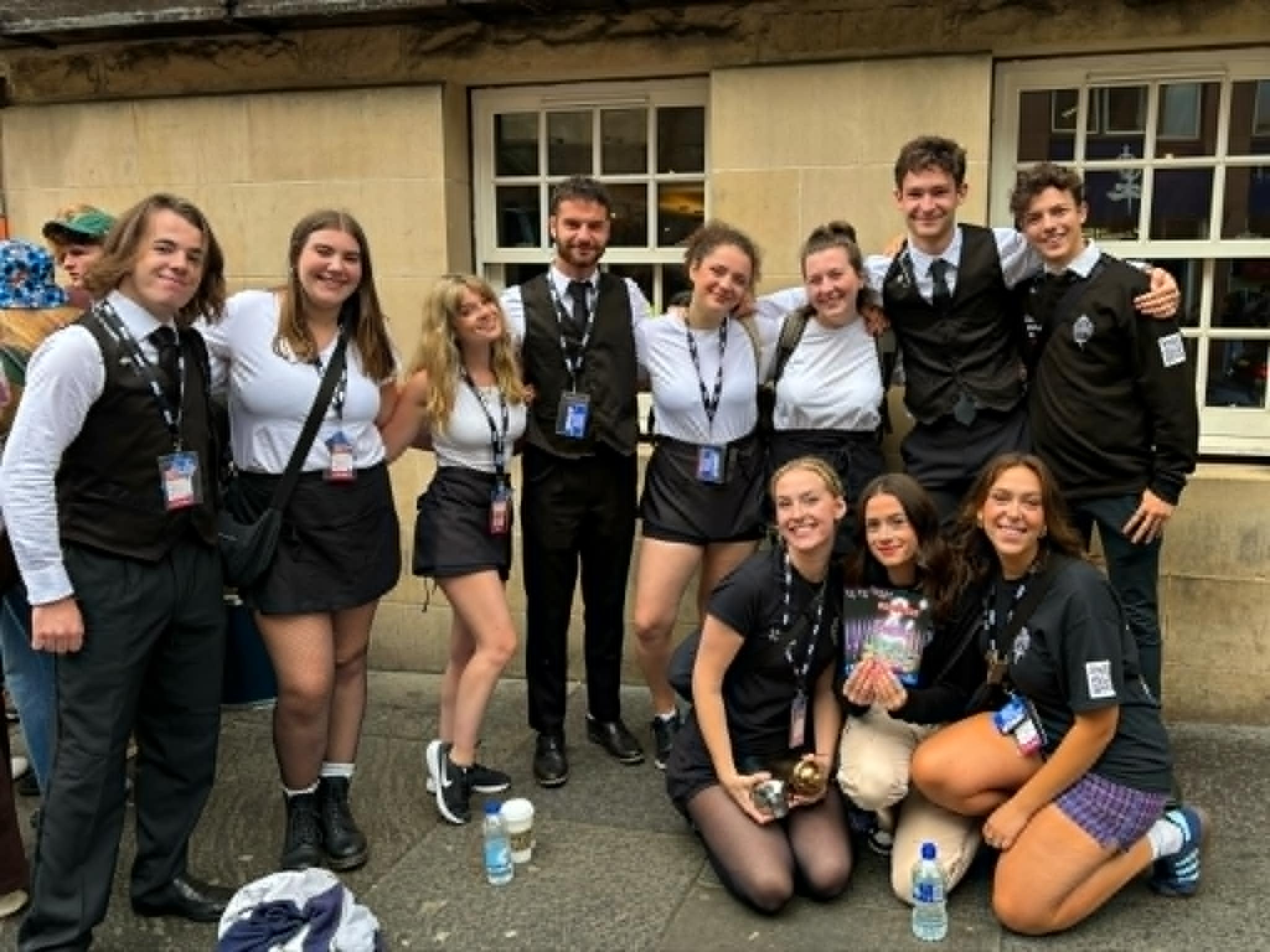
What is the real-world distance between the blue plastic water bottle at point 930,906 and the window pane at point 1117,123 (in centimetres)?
303

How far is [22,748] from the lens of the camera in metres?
4.91

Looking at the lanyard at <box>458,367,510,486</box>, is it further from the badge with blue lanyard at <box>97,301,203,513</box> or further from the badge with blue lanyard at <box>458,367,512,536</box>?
the badge with blue lanyard at <box>97,301,203,513</box>

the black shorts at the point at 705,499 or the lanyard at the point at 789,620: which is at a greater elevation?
the black shorts at the point at 705,499

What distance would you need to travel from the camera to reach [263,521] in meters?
3.43

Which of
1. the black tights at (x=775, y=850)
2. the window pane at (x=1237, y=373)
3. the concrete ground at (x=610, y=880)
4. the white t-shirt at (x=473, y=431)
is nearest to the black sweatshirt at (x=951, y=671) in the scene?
the black tights at (x=775, y=850)

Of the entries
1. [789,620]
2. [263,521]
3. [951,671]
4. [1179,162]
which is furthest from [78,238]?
[1179,162]

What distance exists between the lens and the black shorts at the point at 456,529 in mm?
3979

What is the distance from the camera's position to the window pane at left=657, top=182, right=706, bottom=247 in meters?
5.37

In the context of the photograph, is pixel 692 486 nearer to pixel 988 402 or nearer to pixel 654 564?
pixel 654 564

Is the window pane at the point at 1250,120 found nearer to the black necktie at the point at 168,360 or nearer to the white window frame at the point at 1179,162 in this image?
the white window frame at the point at 1179,162

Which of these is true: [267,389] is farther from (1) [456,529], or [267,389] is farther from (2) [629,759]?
(2) [629,759]

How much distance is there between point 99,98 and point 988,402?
4379 millimetres

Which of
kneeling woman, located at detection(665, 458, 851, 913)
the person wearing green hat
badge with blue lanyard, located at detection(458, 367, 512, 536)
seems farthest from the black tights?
the person wearing green hat

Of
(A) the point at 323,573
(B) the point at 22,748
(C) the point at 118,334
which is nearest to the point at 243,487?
(A) the point at 323,573
